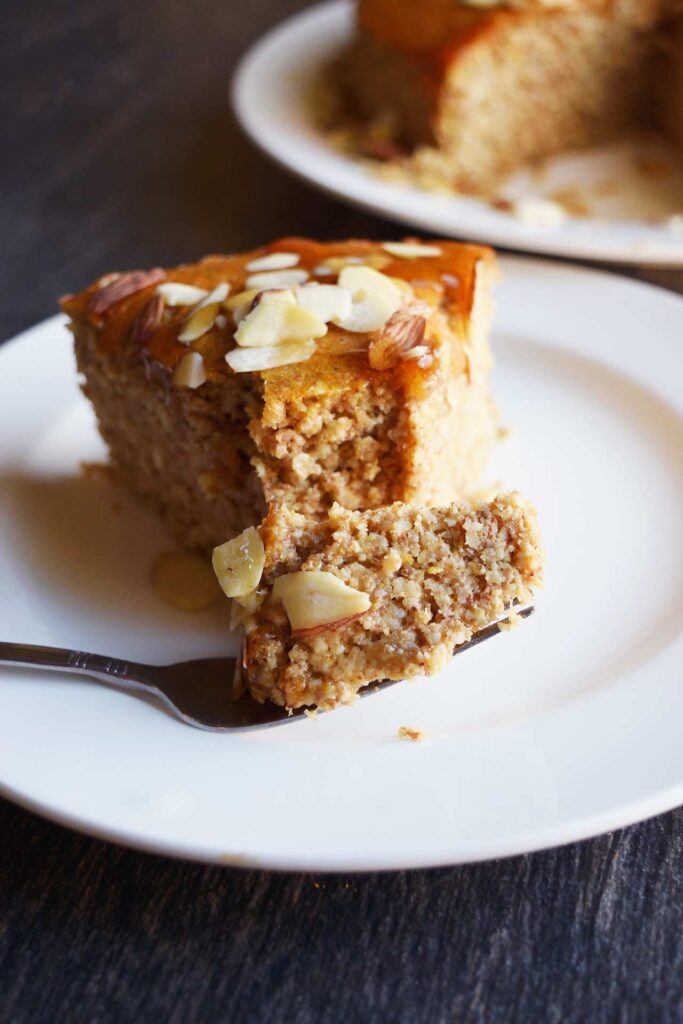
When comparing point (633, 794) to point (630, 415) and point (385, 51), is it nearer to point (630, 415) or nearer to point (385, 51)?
point (630, 415)

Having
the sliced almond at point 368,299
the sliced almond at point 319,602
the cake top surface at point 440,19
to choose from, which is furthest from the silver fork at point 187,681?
the cake top surface at point 440,19

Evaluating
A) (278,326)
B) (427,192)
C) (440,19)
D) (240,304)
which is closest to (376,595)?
(278,326)

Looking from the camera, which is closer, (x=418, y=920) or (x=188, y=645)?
(x=418, y=920)

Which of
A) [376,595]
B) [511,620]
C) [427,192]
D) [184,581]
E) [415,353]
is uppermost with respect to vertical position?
[415,353]

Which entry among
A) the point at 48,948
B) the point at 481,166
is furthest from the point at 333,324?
the point at 481,166

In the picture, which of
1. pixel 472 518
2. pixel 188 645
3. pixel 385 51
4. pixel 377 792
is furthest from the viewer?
pixel 385 51

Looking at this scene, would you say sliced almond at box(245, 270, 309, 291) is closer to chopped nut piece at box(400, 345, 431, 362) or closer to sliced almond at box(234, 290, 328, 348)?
sliced almond at box(234, 290, 328, 348)

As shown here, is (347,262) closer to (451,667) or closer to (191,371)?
(191,371)
